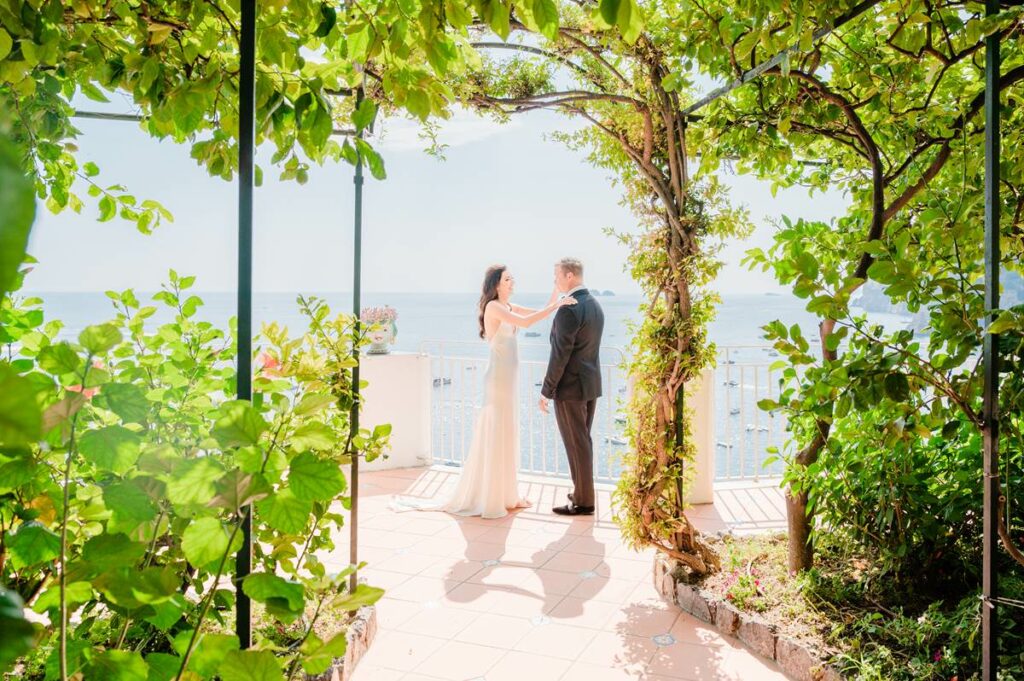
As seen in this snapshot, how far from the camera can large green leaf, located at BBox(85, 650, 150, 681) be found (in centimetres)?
59

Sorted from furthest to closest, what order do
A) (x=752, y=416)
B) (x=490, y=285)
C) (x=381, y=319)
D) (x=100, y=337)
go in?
(x=752, y=416), (x=381, y=319), (x=490, y=285), (x=100, y=337)

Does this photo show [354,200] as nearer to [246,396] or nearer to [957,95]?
[246,396]

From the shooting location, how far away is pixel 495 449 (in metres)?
4.61

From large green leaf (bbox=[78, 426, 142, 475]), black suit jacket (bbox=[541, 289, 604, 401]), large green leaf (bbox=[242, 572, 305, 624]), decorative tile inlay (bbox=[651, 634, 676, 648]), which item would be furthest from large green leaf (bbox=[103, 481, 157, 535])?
black suit jacket (bbox=[541, 289, 604, 401])

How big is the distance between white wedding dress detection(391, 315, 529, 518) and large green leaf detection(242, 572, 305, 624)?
397cm

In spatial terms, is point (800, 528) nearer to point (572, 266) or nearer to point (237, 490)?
point (572, 266)

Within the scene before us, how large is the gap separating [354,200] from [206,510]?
87.6 inches

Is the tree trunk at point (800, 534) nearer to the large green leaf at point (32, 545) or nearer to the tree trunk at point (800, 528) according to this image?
the tree trunk at point (800, 528)

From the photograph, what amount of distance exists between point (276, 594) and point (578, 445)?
4.08 metres

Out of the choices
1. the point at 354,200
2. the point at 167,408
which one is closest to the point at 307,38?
the point at 167,408

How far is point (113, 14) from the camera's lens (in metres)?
1.44

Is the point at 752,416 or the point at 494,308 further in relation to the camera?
the point at 752,416

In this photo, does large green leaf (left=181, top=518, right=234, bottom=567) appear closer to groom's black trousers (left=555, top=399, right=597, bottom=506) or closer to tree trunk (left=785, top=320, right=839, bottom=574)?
Answer: tree trunk (left=785, top=320, right=839, bottom=574)

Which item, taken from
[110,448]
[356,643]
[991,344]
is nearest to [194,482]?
[110,448]
